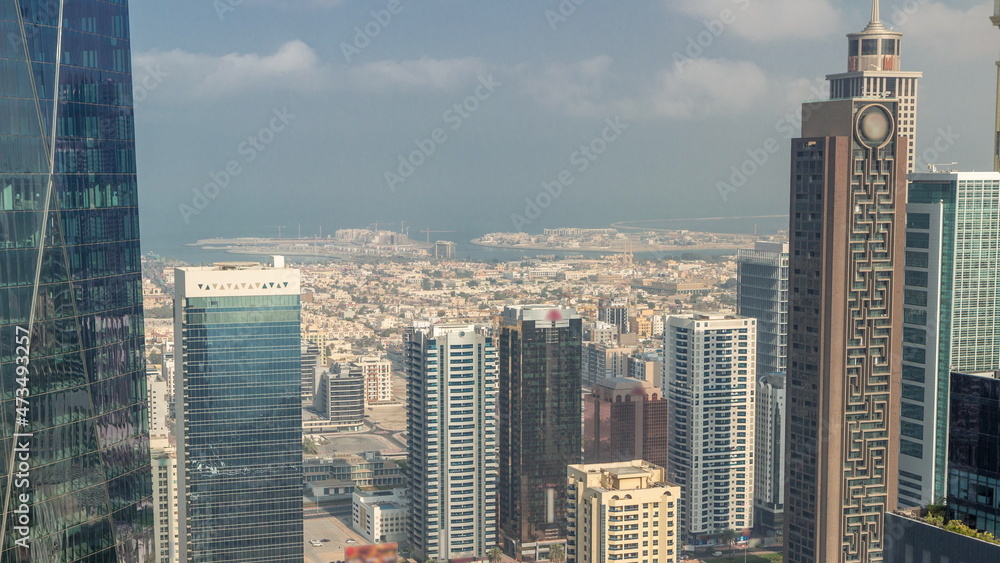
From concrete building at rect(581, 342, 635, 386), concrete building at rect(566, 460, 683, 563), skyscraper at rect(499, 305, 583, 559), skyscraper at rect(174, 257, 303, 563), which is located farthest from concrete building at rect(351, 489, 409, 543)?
concrete building at rect(566, 460, 683, 563)

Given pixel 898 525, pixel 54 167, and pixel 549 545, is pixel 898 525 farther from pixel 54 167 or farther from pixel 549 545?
pixel 549 545

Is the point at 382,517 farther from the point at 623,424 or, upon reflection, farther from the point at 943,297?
the point at 943,297

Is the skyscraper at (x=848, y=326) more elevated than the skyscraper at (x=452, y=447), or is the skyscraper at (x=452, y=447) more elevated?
the skyscraper at (x=848, y=326)

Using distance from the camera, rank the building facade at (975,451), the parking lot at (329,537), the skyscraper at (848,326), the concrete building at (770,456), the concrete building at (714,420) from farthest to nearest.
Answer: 1. the concrete building at (714,420)
2. the concrete building at (770,456)
3. the parking lot at (329,537)
4. the skyscraper at (848,326)
5. the building facade at (975,451)

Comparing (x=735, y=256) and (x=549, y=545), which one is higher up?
(x=735, y=256)

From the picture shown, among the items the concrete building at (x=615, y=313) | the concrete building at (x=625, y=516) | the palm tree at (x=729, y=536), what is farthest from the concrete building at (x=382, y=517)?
the concrete building at (x=615, y=313)

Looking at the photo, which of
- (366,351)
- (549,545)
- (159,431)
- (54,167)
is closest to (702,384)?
(549,545)

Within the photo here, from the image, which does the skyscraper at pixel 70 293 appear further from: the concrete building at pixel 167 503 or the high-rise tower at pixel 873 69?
the high-rise tower at pixel 873 69
